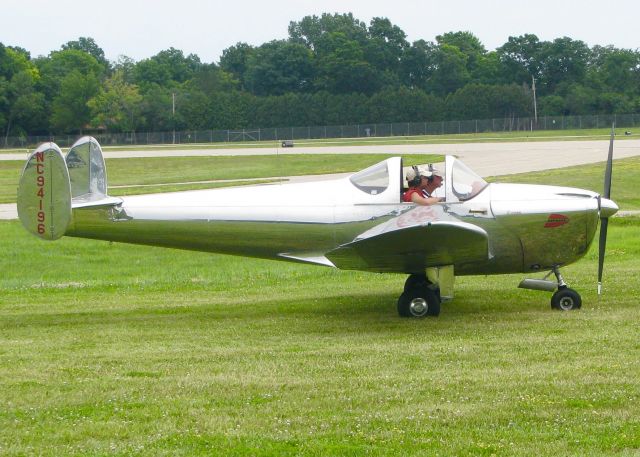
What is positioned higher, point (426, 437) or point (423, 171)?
point (423, 171)

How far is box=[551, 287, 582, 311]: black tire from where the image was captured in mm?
13125

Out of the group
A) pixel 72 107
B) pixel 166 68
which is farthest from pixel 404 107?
pixel 166 68

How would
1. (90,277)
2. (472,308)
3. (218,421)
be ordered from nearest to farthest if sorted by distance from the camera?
(218,421) → (472,308) → (90,277)

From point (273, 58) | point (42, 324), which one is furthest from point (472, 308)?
point (273, 58)

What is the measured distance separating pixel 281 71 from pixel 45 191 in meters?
120

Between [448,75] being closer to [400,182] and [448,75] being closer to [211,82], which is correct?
[211,82]

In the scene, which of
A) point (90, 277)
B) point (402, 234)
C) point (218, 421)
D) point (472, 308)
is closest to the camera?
point (218, 421)

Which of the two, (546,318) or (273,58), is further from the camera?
(273,58)

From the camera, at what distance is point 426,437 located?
7.10 metres

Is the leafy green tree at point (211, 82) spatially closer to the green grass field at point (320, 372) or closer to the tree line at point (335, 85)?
the tree line at point (335, 85)

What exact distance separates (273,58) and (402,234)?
122m

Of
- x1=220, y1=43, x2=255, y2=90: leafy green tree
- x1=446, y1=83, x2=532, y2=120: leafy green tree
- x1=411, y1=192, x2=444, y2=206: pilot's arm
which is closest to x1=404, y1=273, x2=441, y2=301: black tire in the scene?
x1=411, y1=192, x2=444, y2=206: pilot's arm

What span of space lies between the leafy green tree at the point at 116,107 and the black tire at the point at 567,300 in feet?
313

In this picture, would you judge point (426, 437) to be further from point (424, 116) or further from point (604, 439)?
point (424, 116)
